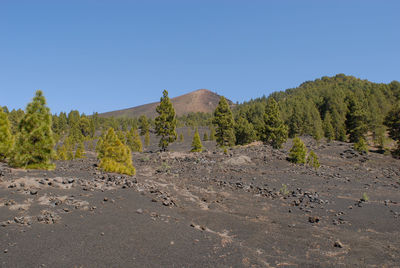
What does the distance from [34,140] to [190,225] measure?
40.1 ft

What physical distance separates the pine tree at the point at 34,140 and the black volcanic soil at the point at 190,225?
2.65 m

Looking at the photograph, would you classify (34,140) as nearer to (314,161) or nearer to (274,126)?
(314,161)

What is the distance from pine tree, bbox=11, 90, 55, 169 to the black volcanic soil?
2.65 metres

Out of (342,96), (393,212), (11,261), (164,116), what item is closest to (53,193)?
(11,261)

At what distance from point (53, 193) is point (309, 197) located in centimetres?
1490

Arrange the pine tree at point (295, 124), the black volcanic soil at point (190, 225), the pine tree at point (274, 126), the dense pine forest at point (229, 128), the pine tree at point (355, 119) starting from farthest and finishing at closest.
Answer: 1. the pine tree at point (295, 124)
2. the pine tree at point (355, 119)
3. the pine tree at point (274, 126)
4. the dense pine forest at point (229, 128)
5. the black volcanic soil at point (190, 225)

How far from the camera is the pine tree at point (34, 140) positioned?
52.4 ft

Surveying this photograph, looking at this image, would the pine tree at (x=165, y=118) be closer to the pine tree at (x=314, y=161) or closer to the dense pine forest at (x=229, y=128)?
the dense pine forest at (x=229, y=128)

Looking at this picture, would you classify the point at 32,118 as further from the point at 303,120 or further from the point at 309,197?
the point at 303,120

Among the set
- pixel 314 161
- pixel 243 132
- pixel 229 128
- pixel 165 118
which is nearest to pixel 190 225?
pixel 314 161

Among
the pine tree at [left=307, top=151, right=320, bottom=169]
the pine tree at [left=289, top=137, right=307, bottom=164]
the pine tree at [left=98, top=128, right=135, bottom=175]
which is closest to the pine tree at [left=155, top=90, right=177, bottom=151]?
the pine tree at [left=289, top=137, right=307, bottom=164]

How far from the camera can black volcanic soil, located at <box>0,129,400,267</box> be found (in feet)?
23.6

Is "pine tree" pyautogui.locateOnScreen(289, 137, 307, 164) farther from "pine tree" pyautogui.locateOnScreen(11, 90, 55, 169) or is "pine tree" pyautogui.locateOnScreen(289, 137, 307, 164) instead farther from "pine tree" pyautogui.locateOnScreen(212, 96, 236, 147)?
"pine tree" pyautogui.locateOnScreen(11, 90, 55, 169)

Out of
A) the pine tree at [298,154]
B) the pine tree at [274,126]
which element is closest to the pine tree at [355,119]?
the pine tree at [274,126]
